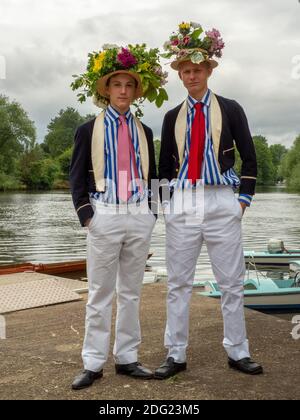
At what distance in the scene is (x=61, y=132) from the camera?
11856 centimetres

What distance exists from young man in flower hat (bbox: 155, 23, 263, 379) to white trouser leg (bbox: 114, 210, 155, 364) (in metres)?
0.23

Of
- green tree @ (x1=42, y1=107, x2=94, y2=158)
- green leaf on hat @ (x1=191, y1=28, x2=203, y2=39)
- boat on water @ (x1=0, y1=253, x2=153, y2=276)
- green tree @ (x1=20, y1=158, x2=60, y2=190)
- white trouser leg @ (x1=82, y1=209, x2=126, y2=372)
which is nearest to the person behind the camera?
white trouser leg @ (x1=82, y1=209, x2=126, y2=372)

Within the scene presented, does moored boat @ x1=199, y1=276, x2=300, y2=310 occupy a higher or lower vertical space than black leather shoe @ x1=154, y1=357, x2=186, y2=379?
lower

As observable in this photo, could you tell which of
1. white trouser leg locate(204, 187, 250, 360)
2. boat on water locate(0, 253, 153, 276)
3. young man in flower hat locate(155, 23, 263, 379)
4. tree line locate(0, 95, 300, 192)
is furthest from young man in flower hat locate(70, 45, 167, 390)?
tree line locate(0, 95, 300, 192)

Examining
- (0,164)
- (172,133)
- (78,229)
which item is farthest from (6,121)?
(172,133)

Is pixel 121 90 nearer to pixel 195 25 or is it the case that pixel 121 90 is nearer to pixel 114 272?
pixel 195 25

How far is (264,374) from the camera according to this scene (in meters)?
3.97

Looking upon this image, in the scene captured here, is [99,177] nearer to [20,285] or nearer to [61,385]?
[61,385]

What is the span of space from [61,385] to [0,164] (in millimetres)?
63576

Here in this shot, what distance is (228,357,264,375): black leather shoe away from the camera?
394 centimetres

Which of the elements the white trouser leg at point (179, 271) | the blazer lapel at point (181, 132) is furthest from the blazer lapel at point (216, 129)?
the white trouser leg at point (179, 271)

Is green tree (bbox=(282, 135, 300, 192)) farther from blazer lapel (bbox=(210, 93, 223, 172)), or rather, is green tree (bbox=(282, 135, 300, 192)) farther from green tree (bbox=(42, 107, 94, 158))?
blazer lapel (bbox=(210, 93, 223, 172))

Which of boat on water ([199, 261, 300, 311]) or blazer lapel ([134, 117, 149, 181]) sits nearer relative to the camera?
blazer lapel ([134, 117, 149, 181])

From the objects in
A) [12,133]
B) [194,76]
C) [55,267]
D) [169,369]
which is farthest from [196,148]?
[12,133]
